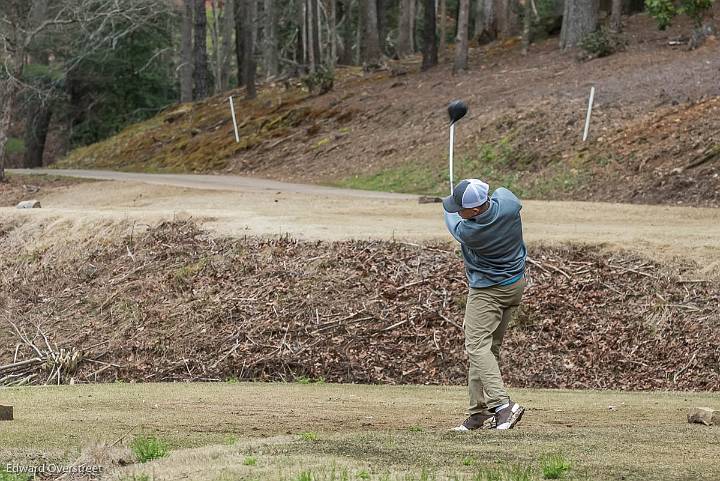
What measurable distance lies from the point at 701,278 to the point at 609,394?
3.99 meters

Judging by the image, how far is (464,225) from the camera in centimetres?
1025

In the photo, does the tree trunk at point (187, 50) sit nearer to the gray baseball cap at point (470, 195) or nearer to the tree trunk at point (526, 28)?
the tree trunk at point (526, 28)

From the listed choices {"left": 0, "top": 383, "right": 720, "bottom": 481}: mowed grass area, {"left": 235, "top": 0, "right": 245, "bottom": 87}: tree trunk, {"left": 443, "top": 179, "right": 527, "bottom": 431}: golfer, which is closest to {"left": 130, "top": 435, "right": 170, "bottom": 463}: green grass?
{"left": 0, "top": 383, "right": 720, "bottom": 481}: mowed grass area

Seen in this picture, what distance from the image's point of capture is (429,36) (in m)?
44.6

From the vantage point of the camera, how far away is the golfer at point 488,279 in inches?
403

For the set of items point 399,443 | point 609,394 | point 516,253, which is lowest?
point 609,394

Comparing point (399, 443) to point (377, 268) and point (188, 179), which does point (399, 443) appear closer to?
point (377, 268)

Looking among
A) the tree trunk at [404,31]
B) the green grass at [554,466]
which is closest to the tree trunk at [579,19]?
the tree trunk at [404,31]

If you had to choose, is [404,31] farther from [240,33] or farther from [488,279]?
[488,279]

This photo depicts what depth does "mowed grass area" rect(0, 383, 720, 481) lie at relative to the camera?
7949 mm

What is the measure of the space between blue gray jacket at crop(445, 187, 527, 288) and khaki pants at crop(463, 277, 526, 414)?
9 centimetres

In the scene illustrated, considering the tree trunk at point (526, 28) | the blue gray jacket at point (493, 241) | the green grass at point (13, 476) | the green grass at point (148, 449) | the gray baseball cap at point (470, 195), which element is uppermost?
the gray baseball cap at point (470, 195)

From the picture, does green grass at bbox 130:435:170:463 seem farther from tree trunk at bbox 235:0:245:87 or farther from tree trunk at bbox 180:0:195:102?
tree trunk at bbox 180:0:195:102

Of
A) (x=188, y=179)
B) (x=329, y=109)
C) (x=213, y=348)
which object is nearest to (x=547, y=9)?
(x=329, y=109)
